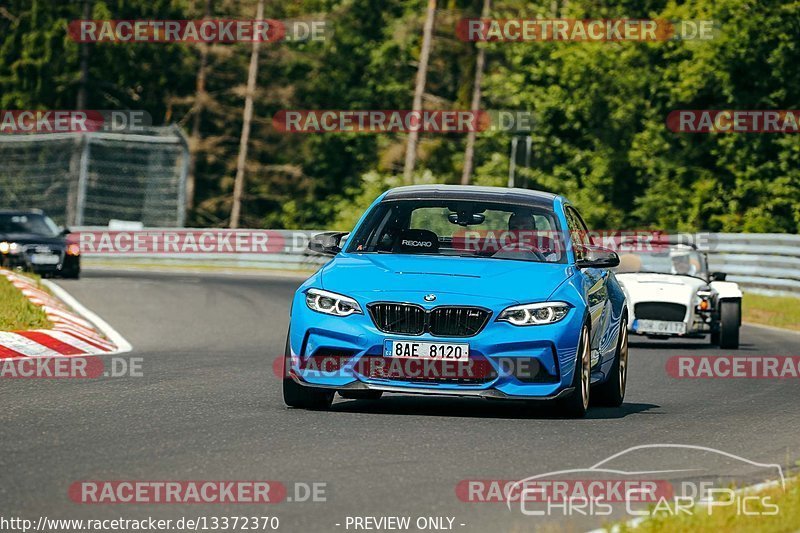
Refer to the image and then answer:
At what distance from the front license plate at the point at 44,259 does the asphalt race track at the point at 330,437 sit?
1469 cm

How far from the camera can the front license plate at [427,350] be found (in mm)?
9945

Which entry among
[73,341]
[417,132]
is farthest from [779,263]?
[417,132]

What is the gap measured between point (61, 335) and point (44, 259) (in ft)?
44.7

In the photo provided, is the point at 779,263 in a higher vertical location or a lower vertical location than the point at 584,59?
lower

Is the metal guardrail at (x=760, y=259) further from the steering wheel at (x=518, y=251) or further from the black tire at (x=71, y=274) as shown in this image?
the steering wheel at (x=518, y=251)

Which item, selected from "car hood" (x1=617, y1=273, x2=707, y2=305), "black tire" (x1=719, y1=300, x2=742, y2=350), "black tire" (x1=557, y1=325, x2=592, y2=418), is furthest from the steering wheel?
"car hood" (x1=617, y1=273, x2=707, y2=305)

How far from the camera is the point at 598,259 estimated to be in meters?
11.1

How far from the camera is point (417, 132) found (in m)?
54.4

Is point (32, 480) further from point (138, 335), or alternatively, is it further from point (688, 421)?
point (138, 335)

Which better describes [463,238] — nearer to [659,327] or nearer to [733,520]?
[733,520]

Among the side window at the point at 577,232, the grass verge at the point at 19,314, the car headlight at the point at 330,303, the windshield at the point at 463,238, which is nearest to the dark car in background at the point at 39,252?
the grass verge at the point at 19,314

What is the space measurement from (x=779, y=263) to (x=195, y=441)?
2231 centimetres

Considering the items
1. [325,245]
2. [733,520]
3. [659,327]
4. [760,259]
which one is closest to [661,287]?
[659,327]

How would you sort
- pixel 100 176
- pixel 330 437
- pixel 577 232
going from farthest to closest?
1. pixel 100 176
2. pixel 577 232
3. pixel 330 437
